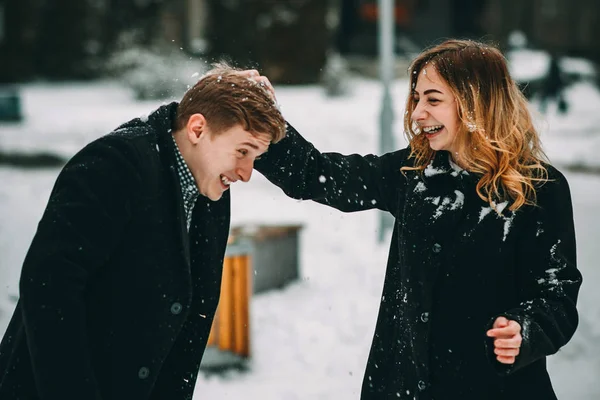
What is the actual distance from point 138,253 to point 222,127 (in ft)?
1.54

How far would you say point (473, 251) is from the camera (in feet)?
8.73

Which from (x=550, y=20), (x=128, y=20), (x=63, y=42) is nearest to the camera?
(x=550, y=20)

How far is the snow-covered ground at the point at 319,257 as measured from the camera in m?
5.52

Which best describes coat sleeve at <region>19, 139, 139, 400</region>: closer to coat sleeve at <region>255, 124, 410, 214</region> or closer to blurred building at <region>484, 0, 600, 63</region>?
coat sleeve at <region>255, 124, 410, 214</region>

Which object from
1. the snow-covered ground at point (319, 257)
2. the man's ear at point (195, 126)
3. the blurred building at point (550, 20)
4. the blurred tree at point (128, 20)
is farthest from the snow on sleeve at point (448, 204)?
the blurred tree at point (128, 20)

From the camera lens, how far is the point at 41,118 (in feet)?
61.1

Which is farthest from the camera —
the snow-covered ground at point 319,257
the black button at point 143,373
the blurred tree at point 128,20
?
the blurred tree at point 128,20

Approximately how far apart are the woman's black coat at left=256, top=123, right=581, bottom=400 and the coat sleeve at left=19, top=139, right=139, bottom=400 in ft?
3.63

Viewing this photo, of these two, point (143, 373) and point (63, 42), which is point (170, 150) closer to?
point (143, 373)

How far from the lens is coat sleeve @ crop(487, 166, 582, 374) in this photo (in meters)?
2.56

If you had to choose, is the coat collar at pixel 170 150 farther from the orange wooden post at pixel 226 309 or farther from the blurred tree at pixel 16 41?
the blurred tree at pixel 16 41

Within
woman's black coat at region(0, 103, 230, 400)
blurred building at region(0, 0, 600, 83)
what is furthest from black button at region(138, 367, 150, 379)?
blurred building at region(0, 0, 600, 83)

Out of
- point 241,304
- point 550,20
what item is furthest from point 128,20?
point 241,304

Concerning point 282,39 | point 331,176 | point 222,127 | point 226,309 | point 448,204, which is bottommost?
point 226,309
